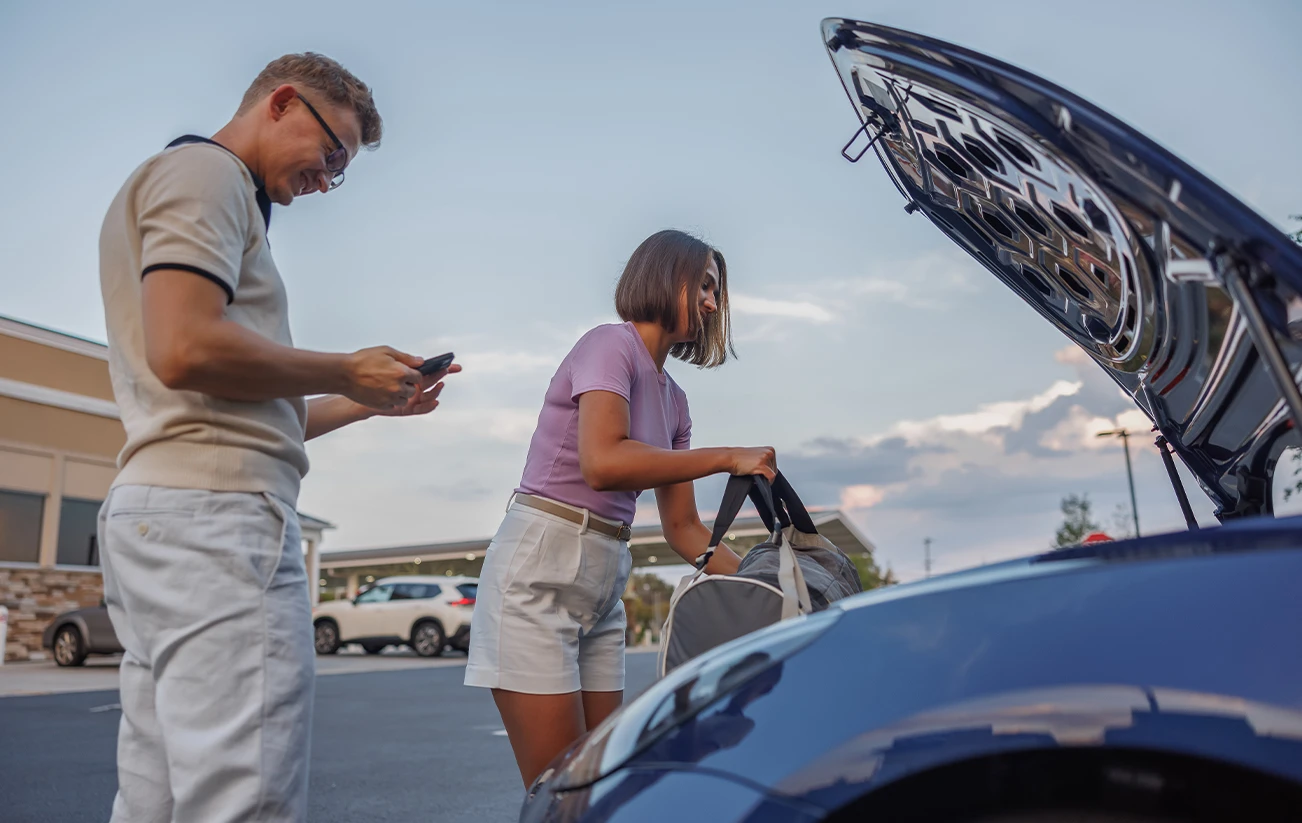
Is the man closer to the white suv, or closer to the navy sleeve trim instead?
the navy sleeve trim

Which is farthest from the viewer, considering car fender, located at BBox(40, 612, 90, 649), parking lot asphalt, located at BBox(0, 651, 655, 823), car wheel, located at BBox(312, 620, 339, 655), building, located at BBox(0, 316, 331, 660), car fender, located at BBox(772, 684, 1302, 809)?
car wheel, located at BBox(312, 620, 339, 655)

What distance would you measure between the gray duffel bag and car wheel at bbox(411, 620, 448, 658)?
63.9ft

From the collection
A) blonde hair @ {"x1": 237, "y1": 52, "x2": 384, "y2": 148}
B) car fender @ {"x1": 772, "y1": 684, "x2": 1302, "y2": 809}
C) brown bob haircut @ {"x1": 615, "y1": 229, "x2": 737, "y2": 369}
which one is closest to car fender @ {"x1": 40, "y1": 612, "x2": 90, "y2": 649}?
brown bob haircut @ {"x1": 615, "y1": 229, "x2": 737, "y2": 369}

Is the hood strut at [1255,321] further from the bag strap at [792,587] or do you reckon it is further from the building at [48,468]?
the building at [48,468]

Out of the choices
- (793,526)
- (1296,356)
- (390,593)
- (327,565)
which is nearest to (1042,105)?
(1296,356)

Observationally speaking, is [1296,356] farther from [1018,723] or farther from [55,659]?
[55,659]

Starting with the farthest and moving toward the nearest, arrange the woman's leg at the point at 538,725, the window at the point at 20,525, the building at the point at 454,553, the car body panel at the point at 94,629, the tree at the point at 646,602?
the tree at the point at 646,602 → the building at the point at 454,553 → the window at the point at 20,525 → the car body panel at the point at 94,629 → the woman's leg at the point at 538,725

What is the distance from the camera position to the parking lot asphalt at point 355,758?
5.09 metres

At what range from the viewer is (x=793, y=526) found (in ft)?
7.60

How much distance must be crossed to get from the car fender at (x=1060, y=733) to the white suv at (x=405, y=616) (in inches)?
780

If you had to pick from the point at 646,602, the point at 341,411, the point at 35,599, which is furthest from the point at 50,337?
the point at 646,602

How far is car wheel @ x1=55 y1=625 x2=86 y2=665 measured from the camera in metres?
16.9

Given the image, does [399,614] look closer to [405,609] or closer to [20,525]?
[405,609]

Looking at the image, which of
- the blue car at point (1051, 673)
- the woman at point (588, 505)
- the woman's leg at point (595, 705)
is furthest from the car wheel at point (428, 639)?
the blue car at point (1051, 673)
